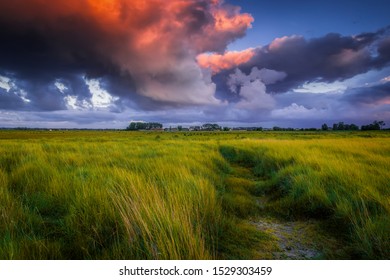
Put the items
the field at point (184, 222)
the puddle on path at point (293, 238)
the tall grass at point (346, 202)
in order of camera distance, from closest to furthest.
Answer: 1. the field at point (184, 222)
2. the tall grass at point (346, 202)
3. the puddle on path at point (293, 238)

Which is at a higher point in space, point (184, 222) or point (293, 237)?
point (184, 222)

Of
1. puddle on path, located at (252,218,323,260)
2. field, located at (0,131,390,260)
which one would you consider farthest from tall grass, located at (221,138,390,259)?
puddle on path, located at (252,218,323,260)

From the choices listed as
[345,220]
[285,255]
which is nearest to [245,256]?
[285,255]

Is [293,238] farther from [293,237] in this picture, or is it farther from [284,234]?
[284,234]

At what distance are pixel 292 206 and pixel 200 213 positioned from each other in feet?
7.27

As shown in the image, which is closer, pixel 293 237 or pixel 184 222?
pixel 184 222

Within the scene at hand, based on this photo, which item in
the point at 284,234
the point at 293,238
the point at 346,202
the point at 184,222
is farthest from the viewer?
the point at 346,202

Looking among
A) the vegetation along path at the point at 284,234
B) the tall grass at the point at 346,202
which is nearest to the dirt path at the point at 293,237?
the vegetation along path at the point at 284,234

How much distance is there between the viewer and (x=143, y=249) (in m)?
2.33

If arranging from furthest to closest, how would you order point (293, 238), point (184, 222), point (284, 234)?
point (284, 234) < point (293, 238) < point (184, 222)

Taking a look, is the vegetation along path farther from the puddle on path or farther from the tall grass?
the tall grass

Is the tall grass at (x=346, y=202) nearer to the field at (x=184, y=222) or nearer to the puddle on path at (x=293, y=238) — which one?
the field at (x=184, y=222)

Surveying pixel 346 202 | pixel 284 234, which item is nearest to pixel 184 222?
pixel 284 234

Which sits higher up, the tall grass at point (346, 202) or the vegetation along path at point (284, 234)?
the tall grass at point (346, 202)
